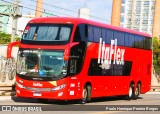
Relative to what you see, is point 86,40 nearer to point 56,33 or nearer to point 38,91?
point 56,33

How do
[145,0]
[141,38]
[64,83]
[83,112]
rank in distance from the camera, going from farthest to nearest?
[145,0] → [141,38] → [64,83] → [83,112]

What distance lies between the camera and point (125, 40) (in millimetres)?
26781

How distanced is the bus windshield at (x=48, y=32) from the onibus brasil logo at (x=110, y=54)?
3.24 m

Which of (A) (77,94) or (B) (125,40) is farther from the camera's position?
(B) (125,40)

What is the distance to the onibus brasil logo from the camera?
23.6 m

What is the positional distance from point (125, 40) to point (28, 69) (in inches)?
307

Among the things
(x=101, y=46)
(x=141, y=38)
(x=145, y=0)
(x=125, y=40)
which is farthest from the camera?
(x=145, y=0)

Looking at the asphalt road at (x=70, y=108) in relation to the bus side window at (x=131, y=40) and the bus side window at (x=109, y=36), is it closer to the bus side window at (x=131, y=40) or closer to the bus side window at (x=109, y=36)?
the bus side window at (x=109, y=36)

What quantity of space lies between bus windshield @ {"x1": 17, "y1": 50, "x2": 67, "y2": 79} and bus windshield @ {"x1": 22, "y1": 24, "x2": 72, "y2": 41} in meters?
0.60

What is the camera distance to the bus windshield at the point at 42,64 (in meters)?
20.3

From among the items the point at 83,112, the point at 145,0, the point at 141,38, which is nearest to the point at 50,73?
the point at 83,112

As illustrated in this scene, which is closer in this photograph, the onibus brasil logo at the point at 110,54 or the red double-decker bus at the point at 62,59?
the red double-decker bus at the point at 62,59

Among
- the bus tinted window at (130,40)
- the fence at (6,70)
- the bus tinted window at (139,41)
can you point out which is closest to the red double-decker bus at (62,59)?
the bus tinted window at (130,40)

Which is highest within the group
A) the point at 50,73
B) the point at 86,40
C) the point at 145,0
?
the point at 145,0
